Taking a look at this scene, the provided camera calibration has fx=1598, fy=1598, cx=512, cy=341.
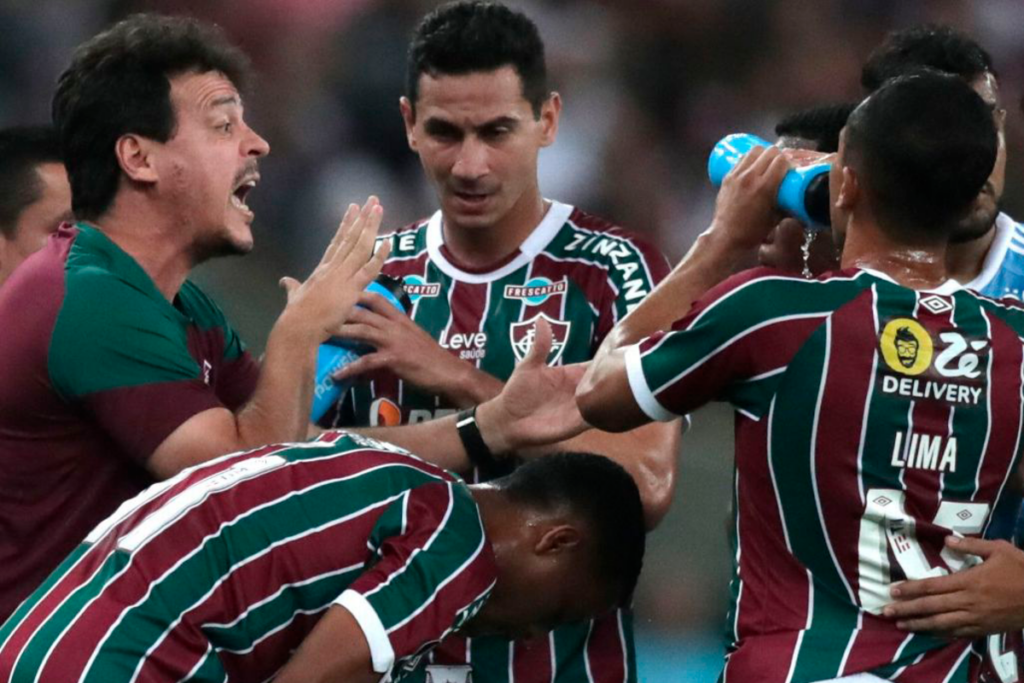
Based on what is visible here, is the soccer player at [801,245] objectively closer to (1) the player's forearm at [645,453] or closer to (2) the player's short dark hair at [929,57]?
(2) the player's short dark hair at [929,57]

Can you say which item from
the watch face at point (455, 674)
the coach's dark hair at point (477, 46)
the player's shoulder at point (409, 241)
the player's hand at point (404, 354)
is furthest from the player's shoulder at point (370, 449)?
the coach's dark hair at point (477, 46)

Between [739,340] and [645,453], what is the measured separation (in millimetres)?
1018

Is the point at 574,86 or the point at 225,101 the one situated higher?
the point at 225,101

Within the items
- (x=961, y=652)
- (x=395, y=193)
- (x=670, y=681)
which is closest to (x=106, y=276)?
(x=961, y=652)

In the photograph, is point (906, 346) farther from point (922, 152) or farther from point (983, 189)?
point (983, 189)

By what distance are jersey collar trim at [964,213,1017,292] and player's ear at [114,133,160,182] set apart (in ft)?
6.84

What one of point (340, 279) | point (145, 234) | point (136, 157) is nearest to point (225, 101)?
point (136, 157)

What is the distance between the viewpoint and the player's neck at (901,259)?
3.05 m

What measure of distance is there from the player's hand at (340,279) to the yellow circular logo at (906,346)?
1.30m

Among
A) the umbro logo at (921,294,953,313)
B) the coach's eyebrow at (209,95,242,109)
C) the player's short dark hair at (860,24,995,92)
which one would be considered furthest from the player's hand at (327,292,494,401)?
the player's short dark hair at (860,24,995,92)

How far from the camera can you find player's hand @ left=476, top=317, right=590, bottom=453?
3.76 meters

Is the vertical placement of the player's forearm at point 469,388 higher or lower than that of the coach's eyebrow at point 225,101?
lower

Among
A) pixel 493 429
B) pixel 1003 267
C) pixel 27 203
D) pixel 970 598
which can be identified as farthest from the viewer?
pixel 27 203

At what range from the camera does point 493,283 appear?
4129 mm
